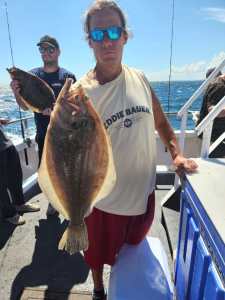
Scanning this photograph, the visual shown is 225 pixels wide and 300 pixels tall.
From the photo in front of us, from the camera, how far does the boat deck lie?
2.51 meters

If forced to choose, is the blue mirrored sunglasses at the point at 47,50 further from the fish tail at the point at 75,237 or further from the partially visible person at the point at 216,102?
the fish tail at the point at 75,237

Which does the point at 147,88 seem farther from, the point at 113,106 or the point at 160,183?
the point at 160,183

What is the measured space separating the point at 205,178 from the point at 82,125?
2.60ft

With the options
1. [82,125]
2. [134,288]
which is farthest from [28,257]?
[82,125]

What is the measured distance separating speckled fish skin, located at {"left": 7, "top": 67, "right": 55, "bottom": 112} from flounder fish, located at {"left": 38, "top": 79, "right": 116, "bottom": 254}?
177cm

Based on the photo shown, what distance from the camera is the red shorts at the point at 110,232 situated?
6.18ft

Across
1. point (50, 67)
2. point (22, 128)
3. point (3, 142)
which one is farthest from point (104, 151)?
point (22, 128)

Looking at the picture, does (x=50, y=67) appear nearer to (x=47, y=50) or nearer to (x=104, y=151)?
(x=47, y=50)

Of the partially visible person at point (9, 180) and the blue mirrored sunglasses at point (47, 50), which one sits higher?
the blue mirrored sunglasses at point (47, 50)

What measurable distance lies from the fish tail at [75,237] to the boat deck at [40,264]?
1.06 meters

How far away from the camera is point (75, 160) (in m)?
1.41

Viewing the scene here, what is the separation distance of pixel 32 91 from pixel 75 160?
189 cm

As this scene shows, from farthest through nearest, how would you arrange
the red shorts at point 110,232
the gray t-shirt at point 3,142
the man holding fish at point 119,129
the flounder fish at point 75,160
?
the gray t-shirt at point 3,142 < the red shorts at point 110,232 < the man holding fish at point 119,129 < the flounder fish at point 75,160

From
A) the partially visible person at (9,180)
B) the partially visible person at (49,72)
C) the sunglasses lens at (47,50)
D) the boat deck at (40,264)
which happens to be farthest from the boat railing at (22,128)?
the boat deck at (40,264)
